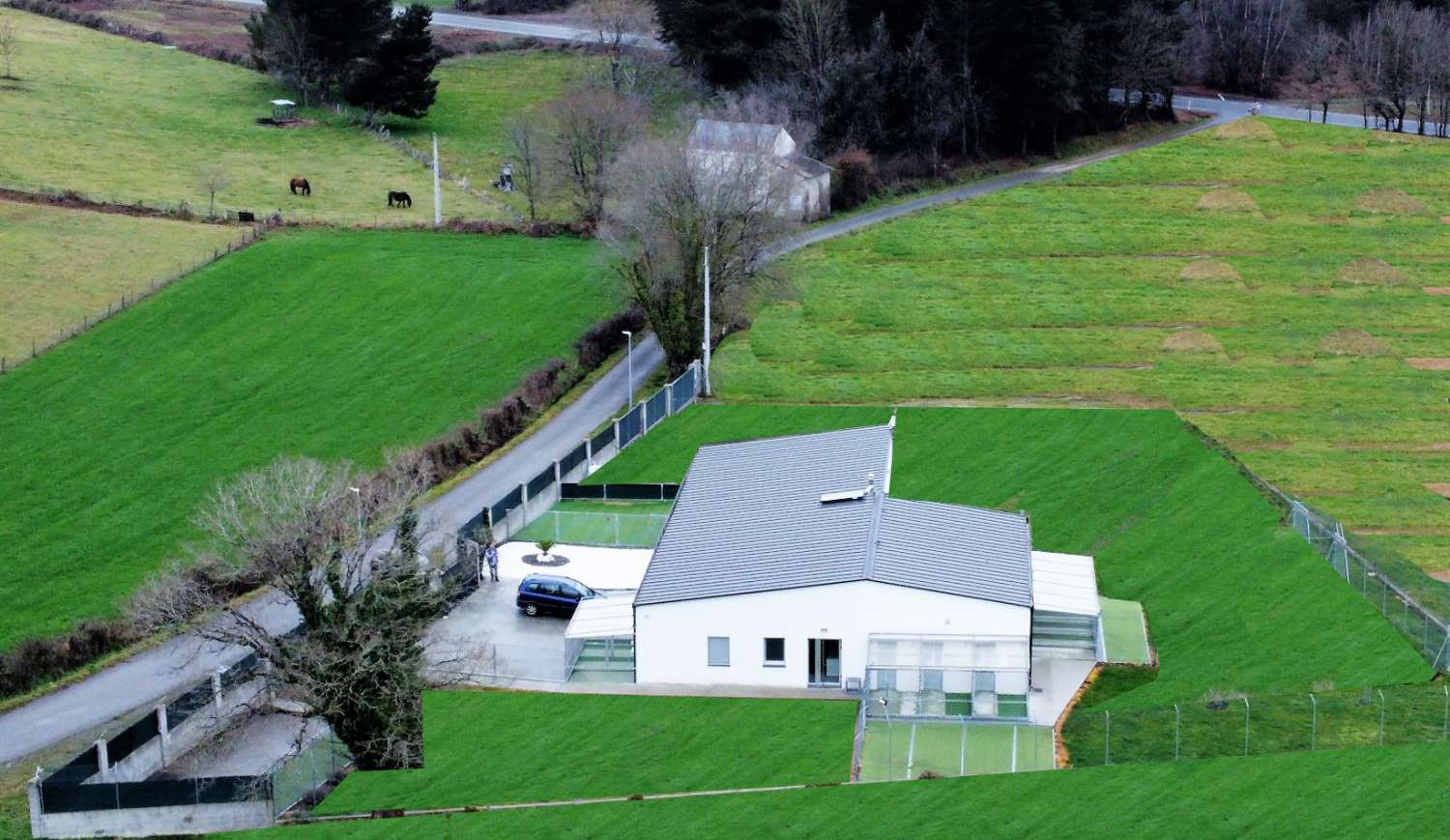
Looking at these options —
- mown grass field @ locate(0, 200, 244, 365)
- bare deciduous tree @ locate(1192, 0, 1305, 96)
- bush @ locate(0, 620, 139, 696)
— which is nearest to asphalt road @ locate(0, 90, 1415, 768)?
bush @ locate(0, 620, 139, 696)

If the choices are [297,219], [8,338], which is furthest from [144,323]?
[297,219]

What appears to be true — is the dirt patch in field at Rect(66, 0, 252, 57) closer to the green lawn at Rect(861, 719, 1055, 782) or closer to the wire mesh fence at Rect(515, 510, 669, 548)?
the wire mesh fence at Rect(515, 510, 669, 548)

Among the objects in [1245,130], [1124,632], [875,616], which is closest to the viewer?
[875,616]

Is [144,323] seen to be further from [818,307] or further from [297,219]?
[818,307]

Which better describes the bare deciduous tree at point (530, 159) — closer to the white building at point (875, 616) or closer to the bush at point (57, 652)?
the bush at point (57, 652)

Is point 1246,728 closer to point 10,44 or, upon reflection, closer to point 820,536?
point 820,536

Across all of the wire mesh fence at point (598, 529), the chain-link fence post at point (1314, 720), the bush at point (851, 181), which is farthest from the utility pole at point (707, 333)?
the chain-link fence post at point (1314, 720)

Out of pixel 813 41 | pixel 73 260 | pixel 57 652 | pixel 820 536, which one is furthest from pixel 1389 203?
pixel 57 652
